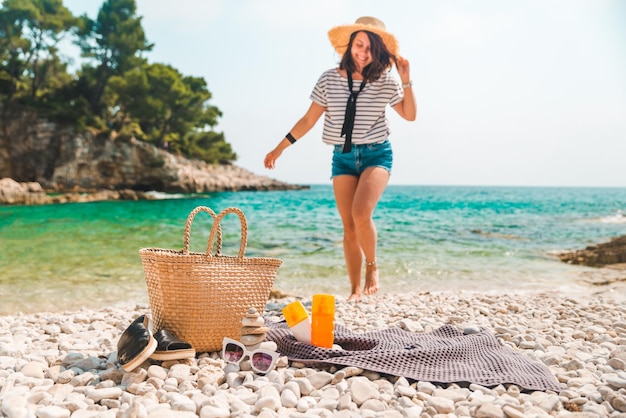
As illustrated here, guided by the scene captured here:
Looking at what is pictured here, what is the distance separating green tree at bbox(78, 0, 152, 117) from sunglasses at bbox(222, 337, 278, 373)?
35.8m

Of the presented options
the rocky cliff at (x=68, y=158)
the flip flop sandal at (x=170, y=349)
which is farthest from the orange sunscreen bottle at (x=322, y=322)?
the rocky cliff at (x=68, y=158)

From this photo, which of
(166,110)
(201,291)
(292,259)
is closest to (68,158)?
(166,110)

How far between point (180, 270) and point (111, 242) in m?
8.27

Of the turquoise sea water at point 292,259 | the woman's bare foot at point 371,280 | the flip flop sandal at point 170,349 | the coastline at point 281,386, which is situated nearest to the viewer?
the coastline at point 281,386

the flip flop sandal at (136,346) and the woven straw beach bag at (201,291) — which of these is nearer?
the flip flop sandal at (136,346)

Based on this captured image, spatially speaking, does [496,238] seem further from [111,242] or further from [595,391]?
[595,391]

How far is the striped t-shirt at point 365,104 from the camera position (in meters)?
4.12

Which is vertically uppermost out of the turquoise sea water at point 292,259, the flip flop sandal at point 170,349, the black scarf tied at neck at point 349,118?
the black scarf tied at neck at point 349,118

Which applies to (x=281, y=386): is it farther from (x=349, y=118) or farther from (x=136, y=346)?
(x=349, y=118)

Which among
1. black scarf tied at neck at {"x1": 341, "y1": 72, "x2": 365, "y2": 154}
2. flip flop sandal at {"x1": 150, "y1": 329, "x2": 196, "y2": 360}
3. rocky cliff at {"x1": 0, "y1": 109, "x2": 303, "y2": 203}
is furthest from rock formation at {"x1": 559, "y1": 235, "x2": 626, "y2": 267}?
rocky cliff at {"x1": 0, "y1": 109, "x2": 303, "y2": 203}

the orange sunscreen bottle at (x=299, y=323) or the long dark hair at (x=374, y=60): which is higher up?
the long dark hair at (x=374, y=60)

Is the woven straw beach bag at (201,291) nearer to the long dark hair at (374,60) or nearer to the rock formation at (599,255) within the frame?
the long dark hair at (374,60)

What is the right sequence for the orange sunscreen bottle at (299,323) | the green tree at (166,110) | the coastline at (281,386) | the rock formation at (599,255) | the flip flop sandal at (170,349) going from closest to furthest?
the coastline at (281,386), the flip flop sandal at (170,349), the orange sunscreen bottle at (299,323), the rock formation at (599,255), the green tree at (166,110)

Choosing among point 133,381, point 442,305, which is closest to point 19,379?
point 133,381
